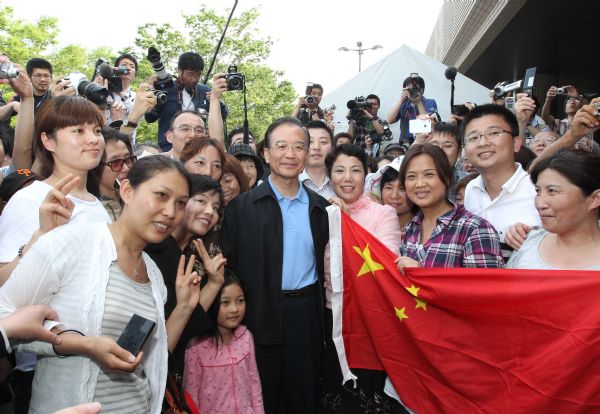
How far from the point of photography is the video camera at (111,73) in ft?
15.9

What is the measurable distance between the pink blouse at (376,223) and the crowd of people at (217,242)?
0.01m

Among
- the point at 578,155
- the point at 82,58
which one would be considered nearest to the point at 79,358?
the point at 578,155

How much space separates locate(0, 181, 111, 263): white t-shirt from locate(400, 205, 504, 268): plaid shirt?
178 cm

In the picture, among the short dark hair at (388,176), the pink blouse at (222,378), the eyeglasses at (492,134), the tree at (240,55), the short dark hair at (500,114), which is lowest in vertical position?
the pink blouse at (222,378)

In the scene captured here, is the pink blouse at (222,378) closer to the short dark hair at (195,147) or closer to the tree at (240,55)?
the short dark hair at (195,147)

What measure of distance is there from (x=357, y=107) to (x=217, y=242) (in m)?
4.11

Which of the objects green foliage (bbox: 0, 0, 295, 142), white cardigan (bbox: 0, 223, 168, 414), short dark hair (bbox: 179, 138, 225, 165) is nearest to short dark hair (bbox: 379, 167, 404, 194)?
short dark hair (bbox: 179, 138, 225, 165)

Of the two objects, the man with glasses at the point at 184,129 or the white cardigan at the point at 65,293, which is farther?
the man with glasses at the point at 184,129

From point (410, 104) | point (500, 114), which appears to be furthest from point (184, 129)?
point (410, 104)

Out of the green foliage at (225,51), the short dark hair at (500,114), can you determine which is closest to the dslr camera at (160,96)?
the short dark hair at (500,114)

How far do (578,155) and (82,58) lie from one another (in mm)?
29818

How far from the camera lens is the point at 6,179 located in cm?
296

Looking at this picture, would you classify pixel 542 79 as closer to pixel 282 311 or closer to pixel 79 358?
pixel 282 311

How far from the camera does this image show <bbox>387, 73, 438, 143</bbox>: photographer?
6277 mm
